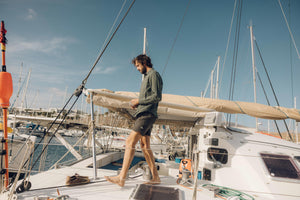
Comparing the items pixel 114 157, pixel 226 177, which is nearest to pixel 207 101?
pixel 226 177

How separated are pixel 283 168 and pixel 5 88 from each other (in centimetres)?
417

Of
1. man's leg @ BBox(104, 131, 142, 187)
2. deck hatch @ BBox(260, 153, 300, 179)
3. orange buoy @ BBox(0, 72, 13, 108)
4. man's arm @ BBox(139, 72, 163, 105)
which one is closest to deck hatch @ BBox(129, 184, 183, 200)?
man's leg @ BBox(104, 131, 142, 187)

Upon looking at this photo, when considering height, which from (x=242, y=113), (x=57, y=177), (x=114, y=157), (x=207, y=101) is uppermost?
(x=207, y=101)

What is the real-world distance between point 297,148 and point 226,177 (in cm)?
131

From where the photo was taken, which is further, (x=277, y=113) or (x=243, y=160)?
(x=277, y=113)

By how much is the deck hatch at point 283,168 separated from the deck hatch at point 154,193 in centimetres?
160

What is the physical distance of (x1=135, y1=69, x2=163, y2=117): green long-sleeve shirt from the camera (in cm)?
231

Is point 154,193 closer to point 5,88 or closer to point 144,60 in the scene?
point 144,60

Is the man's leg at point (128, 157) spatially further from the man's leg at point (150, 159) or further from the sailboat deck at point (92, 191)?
the man's leg at point (150, 159)

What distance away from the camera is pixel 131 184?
241 cm

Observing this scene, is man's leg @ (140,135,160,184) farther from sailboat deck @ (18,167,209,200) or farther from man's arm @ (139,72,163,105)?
man's arm @ (139,72,163,105)

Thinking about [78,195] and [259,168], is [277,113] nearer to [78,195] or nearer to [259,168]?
[259,168]

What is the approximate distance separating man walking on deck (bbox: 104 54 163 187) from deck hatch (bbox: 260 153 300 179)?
1750 mm

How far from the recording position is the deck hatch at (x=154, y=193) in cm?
188
